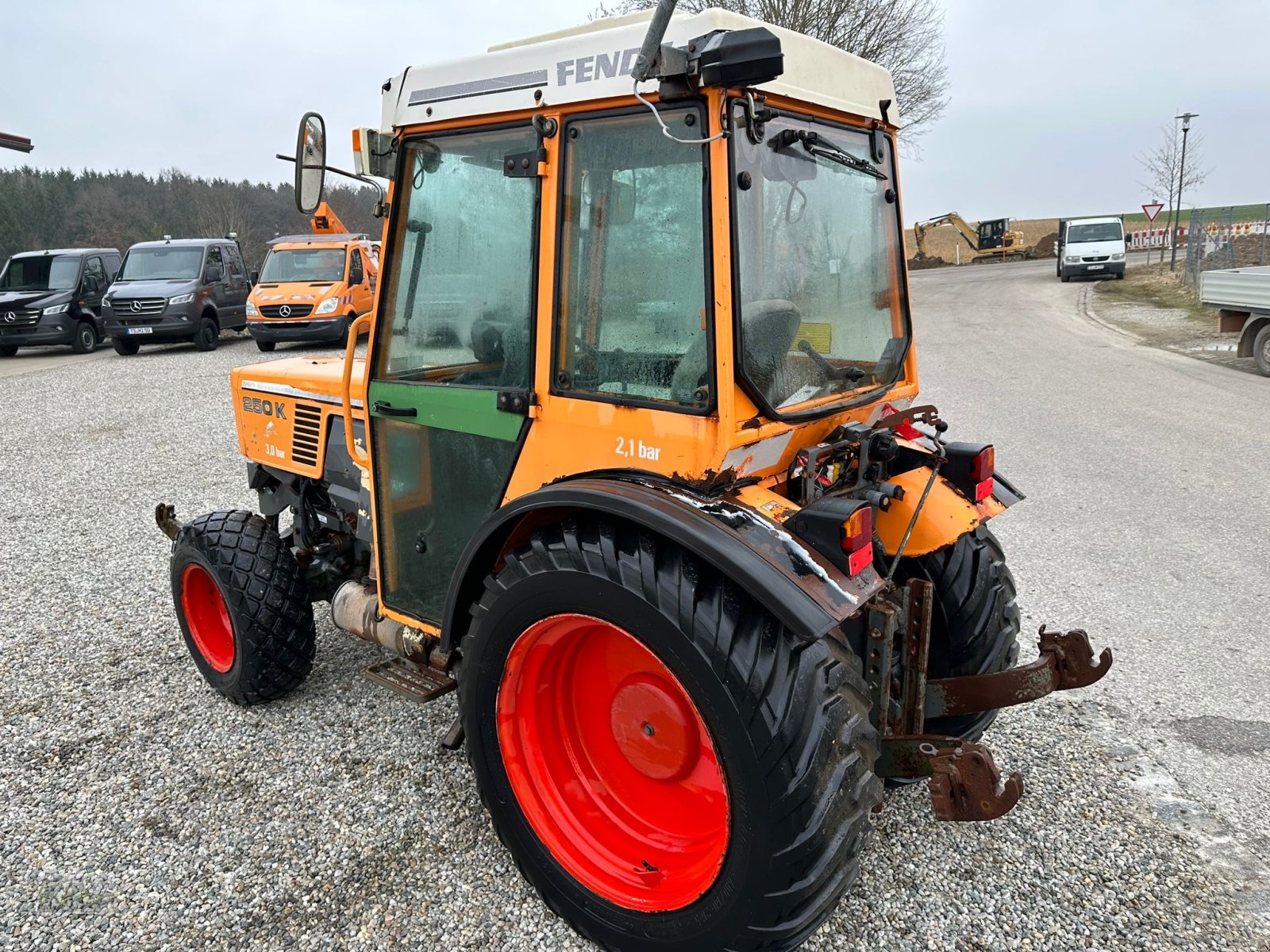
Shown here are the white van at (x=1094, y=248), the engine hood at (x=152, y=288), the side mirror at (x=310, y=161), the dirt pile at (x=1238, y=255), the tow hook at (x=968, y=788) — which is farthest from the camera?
the white van at (x=1094, y=248)

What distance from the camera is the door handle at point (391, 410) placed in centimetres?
278

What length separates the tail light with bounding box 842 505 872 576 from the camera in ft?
6.53

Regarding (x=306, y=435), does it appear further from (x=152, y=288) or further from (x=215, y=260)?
(x=215, y=260)

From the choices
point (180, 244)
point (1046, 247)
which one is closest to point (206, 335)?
point (180, 244)

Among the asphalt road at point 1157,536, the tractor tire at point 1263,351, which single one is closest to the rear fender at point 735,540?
the asphalt road at point 1157,536

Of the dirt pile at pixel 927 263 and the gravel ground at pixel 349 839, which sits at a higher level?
the dirt pile at pixel 927 263

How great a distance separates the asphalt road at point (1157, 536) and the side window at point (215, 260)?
40.1 ft

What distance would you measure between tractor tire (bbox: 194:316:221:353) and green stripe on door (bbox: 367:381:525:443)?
13.7 meters

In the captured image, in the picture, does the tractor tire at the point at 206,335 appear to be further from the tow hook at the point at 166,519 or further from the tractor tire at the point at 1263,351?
the tractor tire at the point at 1263,351

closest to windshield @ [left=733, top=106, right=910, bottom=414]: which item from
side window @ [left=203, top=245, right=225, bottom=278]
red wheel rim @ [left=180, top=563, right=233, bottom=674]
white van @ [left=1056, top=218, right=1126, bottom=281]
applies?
A: red wheel rim @ [left=180, top=563, right=233, bottom=674]

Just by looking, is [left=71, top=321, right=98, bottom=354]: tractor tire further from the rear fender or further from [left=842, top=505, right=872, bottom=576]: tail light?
[left=842, top=505, right=872, bottom=576]: tail light

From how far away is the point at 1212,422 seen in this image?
333 inches

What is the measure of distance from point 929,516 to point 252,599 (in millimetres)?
2493

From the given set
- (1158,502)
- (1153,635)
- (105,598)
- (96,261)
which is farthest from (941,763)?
(96,261)
